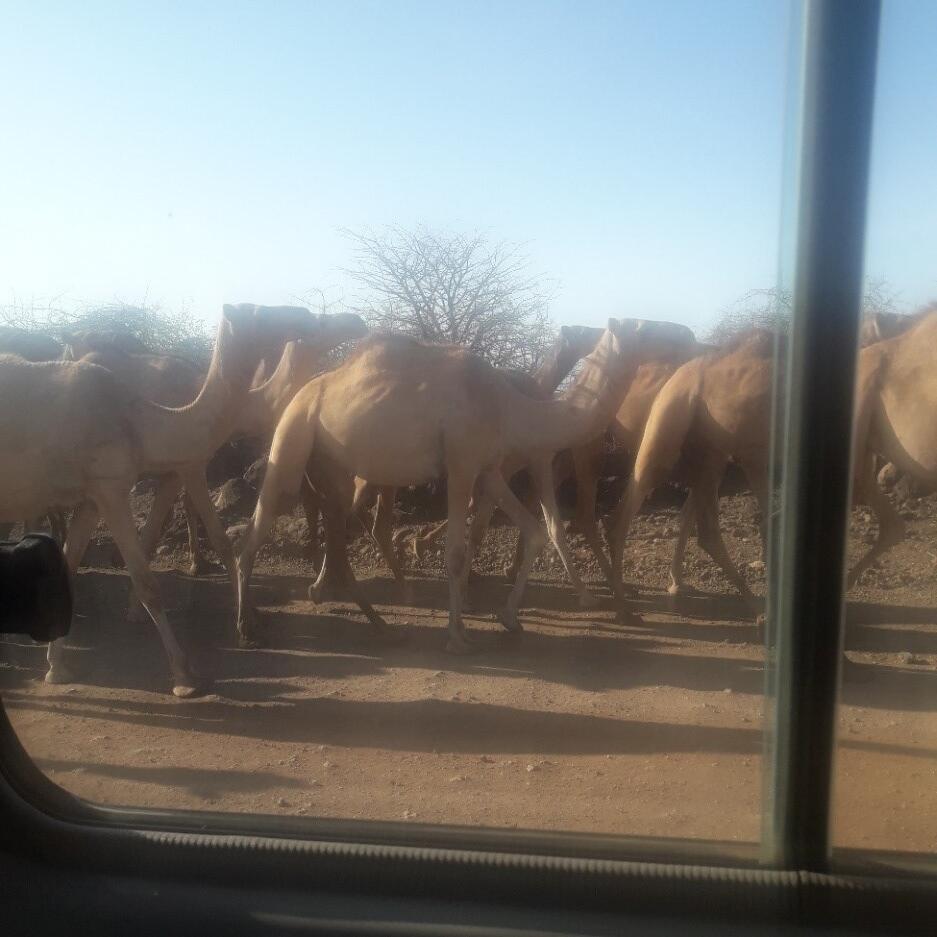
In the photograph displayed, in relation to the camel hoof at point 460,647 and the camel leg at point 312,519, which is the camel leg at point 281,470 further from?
the camel hoof at point 460,647

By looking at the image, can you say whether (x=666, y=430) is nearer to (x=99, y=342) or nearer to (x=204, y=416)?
(x=204, y=416)

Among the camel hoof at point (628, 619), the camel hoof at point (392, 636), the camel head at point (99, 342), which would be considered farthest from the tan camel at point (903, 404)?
the camel head at point (99, 342)

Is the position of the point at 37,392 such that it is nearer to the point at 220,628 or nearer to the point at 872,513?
the point at 220,628

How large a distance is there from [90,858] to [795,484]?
2645 mm

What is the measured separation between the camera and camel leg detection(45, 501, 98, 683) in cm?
620

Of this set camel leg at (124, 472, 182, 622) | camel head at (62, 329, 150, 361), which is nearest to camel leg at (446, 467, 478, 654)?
camel leg at (124, 472, 182, 622)

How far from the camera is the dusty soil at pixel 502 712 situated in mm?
3859

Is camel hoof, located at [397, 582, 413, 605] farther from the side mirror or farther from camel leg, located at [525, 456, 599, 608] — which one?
the side mirror

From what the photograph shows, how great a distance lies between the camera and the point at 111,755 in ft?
15.6

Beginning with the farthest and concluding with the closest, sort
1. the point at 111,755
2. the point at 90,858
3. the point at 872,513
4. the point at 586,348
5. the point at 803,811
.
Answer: the point at 586,348, the point at 872,513, the point at 111,755, the point at 90,858, the point at 803,811

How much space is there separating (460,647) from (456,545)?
0.74m

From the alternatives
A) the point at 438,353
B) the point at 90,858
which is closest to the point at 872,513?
the point at 438,353

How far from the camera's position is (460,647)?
694 centimetres

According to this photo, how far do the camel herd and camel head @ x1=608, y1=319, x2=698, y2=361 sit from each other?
0.02 m
